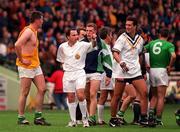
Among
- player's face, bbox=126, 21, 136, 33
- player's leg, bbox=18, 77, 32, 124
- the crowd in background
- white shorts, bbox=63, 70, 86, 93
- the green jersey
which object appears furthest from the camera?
the crowd in background

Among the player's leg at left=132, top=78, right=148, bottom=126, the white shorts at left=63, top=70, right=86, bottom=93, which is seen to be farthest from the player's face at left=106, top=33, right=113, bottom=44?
the player's leg at left=132, top=78, right=148, bottom=126

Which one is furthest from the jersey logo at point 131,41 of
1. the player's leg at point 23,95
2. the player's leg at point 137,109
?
the player's leg at point 23,95

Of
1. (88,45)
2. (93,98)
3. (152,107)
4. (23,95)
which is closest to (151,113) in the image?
(152,107)

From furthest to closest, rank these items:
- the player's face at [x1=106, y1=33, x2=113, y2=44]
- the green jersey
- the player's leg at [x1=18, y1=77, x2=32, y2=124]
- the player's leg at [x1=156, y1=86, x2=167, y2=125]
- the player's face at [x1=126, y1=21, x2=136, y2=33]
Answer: the player's face at [x1=106, y1=33, x2=113, y2=44] < the green jersey < the player's leg at [x1=156, y1=86, x2=167, y2=125] < the player's leg at [x1=18, y1=77, x2=32, y2=124] < the player's face at [x1=126, y1=21, x2=136, y2=33]

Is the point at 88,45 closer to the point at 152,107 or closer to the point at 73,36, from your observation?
the point at 73,36

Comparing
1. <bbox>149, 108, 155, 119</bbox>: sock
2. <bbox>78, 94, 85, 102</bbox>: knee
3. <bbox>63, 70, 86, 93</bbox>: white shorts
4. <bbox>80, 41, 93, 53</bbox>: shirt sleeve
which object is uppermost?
<bbox>80, 41, 93, 53</bbox>: shirt sleeve

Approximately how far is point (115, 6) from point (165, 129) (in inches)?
677

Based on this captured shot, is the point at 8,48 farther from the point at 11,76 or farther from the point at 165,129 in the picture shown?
the point at 165,129

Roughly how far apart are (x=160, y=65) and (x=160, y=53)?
286 millimetres

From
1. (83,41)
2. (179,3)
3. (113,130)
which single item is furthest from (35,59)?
(179,3)

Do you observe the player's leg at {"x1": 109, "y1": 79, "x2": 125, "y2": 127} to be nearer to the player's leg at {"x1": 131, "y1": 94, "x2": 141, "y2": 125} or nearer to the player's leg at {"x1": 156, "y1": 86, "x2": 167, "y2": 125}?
the player's leg at {"x1": 156, "y1": 86, "x2": 167, "y2": 125}

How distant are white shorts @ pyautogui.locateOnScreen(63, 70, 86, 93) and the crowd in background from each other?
1024 cm

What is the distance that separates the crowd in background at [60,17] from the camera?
3053 cm

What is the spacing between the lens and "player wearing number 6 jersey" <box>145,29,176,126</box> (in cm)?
1859
